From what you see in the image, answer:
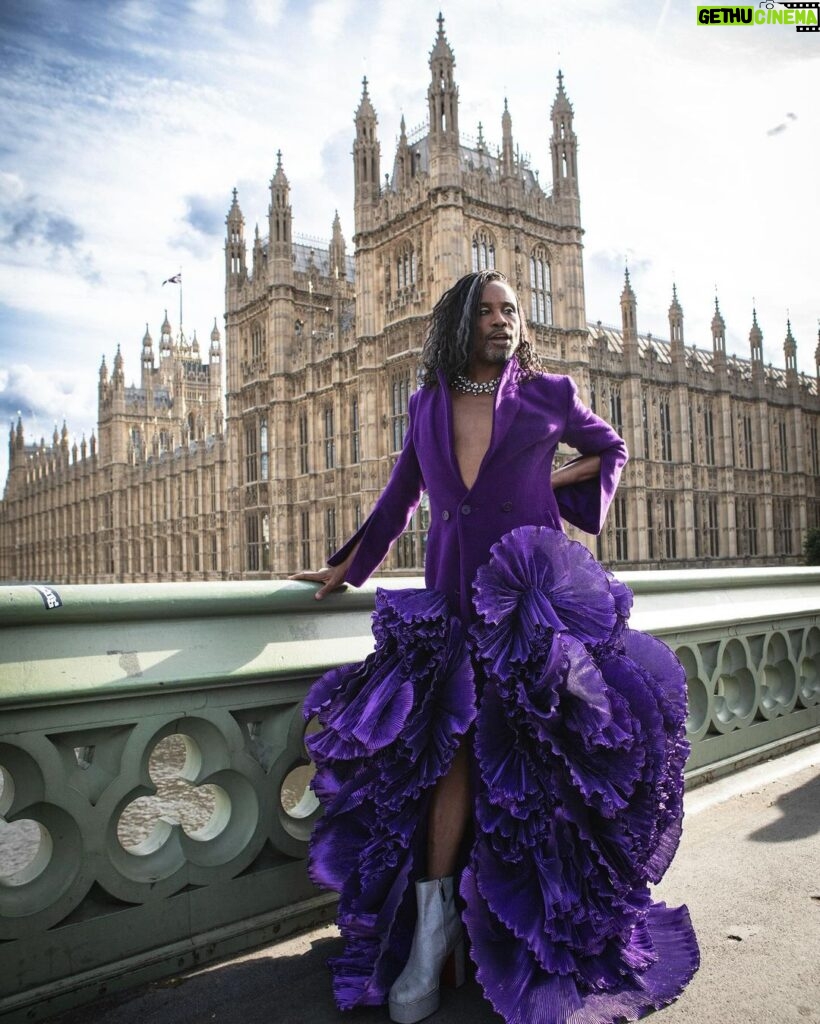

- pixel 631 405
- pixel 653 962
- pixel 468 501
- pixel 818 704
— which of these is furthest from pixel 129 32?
pixel 631 405

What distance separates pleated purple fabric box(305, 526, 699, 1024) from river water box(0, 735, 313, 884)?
549 mm

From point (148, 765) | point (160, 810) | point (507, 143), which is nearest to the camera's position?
point (148, 765)

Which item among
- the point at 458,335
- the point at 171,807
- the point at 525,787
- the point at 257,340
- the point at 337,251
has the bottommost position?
the point at 171,807

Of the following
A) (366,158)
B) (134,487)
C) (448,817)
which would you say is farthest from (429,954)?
(134,487)

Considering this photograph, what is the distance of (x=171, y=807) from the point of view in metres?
6.76

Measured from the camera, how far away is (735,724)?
3602 mm

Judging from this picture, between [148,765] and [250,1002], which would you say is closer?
[250,1002]

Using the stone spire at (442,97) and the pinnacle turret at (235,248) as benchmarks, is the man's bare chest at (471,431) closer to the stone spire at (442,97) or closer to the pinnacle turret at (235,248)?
the stone spire at (442,97)

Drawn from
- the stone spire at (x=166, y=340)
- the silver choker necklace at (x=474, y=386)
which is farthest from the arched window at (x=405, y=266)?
the stone spire at (x=166, y=340)

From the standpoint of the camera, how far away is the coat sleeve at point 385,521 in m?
2.37

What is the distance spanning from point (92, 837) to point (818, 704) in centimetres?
382

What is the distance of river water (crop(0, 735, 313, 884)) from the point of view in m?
4.46

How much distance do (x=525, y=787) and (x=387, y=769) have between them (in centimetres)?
33

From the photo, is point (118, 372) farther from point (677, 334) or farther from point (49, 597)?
point (49, 597)
